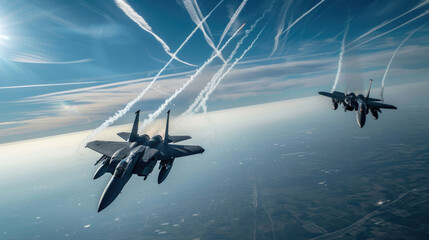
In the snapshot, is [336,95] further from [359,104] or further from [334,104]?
[359,104]

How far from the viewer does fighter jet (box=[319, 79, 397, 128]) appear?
24422 mm

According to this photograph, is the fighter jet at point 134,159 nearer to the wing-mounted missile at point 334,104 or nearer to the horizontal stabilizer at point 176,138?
the horizontal stabilizer at point 176,138

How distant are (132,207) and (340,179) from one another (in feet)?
733

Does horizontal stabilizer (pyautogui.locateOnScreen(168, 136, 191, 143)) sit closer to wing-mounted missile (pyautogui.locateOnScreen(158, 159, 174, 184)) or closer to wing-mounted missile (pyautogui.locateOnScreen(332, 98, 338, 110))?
wing-mounted missile (pyautogui.locateOnScreen(158, 159, 174, 184))

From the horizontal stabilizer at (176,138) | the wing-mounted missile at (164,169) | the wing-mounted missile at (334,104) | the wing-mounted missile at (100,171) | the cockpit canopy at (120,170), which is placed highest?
the wing-mounted missile at (334,104)

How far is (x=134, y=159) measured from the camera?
20.4 metres

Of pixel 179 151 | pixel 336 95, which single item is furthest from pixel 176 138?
pixel 336 95

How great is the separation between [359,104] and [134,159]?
1263 inches

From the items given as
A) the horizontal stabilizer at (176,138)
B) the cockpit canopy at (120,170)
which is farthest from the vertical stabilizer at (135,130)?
the cockpit canopy at (120,170)

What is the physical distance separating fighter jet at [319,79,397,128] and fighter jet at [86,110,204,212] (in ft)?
79.0

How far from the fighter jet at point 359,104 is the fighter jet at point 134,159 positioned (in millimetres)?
24064

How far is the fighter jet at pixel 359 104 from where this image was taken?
80.1 ft

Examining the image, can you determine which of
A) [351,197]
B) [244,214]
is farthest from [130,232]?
[351,197]

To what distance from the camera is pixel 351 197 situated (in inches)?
5453
